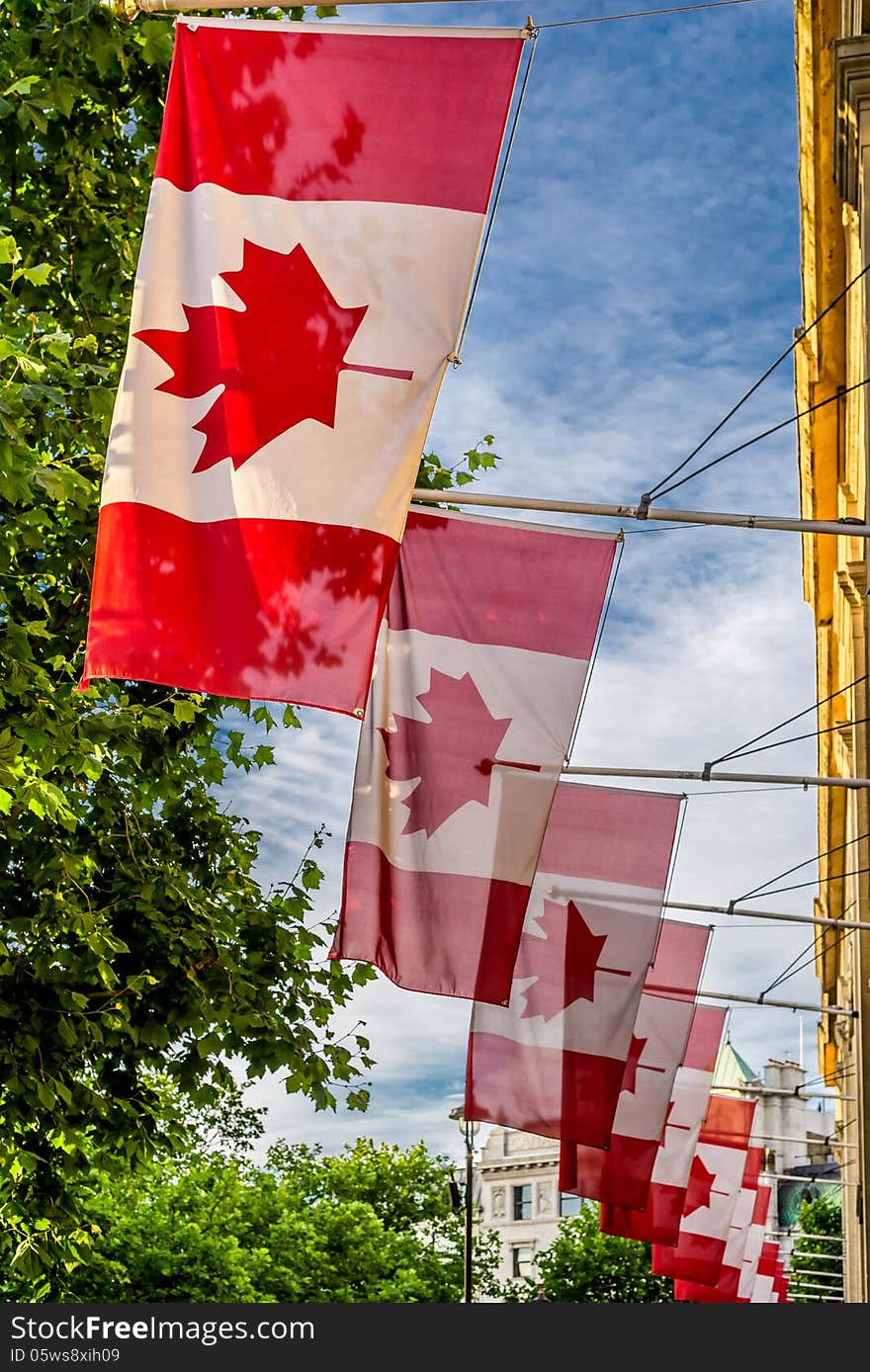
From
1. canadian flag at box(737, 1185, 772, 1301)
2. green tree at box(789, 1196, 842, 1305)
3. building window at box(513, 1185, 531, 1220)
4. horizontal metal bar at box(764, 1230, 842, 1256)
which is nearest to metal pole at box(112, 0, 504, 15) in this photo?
canadian flag at box(737, 1185, 772, 1301)

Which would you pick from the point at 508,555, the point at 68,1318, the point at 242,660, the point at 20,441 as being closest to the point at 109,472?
Answer: the point at 242,660

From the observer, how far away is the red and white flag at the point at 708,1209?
18781mm

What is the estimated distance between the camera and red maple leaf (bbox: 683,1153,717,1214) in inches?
747

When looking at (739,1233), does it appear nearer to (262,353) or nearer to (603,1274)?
(262,353)

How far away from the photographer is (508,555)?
8.87m

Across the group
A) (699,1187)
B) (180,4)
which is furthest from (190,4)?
(699,1187)

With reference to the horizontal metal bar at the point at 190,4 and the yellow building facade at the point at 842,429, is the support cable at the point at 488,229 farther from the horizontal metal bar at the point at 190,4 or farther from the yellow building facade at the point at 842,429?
the yellow building facade at the point at 842,429

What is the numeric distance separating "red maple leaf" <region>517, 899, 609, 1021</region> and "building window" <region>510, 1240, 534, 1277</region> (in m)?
89.8

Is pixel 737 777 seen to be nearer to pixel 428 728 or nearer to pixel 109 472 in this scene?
pixel 428 728

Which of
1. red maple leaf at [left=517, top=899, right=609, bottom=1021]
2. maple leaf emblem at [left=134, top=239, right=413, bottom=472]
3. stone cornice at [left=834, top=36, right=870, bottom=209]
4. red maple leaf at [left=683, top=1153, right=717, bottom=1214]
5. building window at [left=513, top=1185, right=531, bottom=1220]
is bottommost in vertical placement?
red maple leaf at [left=683, top=1153, right=717, bottom=1214]

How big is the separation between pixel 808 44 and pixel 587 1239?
4946cm

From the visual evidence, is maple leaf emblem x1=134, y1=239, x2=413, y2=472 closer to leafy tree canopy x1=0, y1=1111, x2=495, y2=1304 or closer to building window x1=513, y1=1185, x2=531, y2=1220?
leafy tree canopy x1=0, y1=1111, x2=495, y2=1304

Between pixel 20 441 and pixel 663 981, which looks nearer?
pixel 20 441

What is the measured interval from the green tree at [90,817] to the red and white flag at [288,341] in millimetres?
3101
